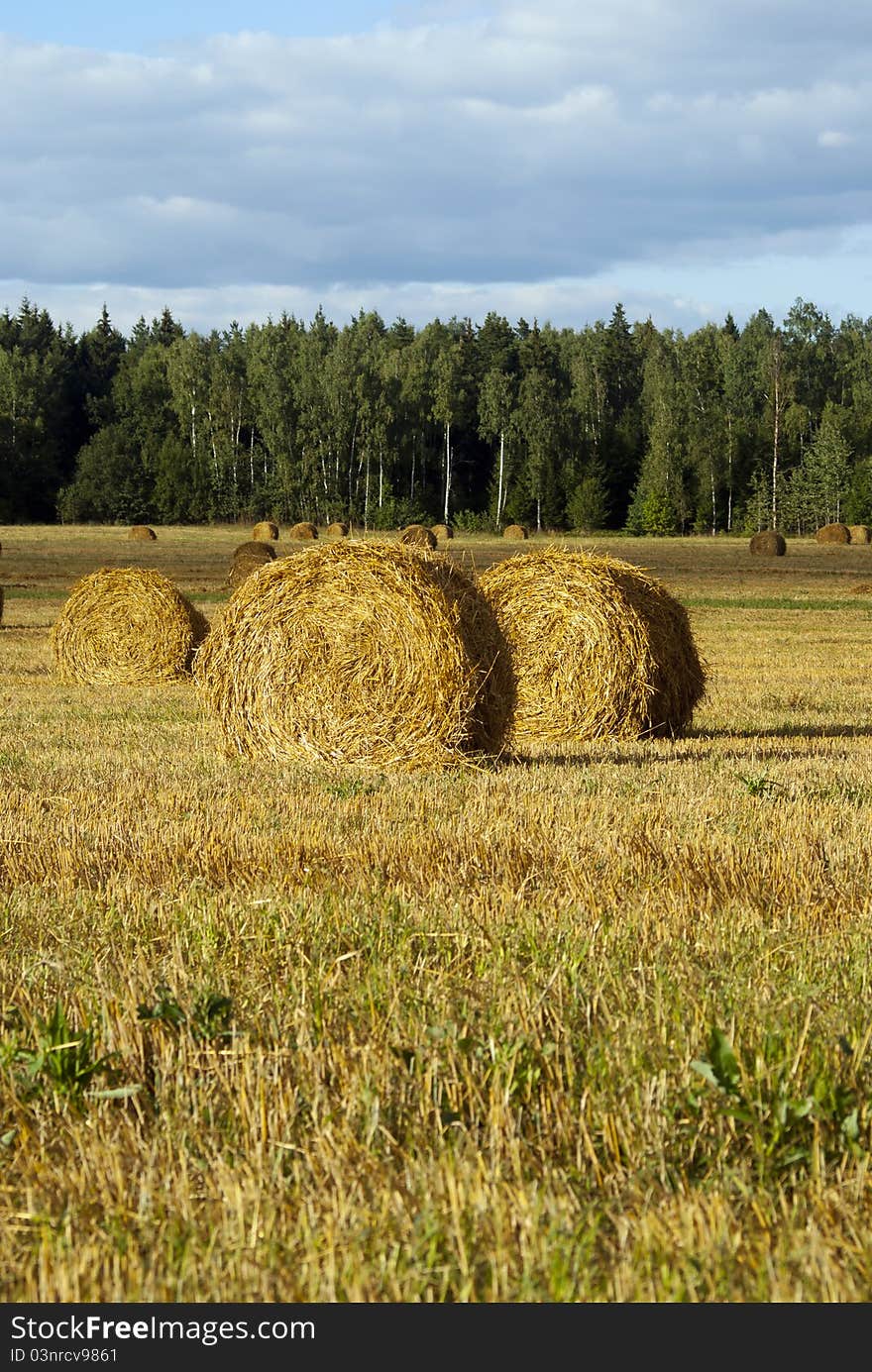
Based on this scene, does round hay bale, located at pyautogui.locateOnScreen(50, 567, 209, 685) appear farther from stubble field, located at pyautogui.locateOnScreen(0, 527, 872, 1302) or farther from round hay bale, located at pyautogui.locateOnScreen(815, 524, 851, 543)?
round hay bale, located at pyautogui.locateOnScreen(815, 524, 851, 543)

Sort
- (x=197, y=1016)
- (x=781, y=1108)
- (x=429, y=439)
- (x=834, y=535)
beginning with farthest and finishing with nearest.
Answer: (x=429, y=439), (x=834, y=535), (x=197, y=1016), (x=781, y=1108)

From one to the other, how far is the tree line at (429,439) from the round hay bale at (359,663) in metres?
78.1

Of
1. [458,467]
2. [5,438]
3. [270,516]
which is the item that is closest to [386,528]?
[270,516]

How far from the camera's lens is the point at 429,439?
4176 inches

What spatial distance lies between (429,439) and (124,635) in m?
86.5

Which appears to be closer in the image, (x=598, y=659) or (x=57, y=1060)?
(x=57, y=1060)

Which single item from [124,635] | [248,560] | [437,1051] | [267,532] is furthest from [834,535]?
[437,1051]

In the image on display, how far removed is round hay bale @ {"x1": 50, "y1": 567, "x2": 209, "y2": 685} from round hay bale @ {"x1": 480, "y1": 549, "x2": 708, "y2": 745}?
8.40 metres

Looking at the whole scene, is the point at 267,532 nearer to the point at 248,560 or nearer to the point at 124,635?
the point at 248,560

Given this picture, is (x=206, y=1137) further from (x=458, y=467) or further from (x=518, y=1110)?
(x=458, y=467)

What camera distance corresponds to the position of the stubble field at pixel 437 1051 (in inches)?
113

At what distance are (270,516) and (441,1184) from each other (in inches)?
3813

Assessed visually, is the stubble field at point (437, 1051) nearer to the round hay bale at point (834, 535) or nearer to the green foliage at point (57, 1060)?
the green foliage at point (57, 1060)

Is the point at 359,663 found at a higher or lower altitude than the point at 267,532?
lower
